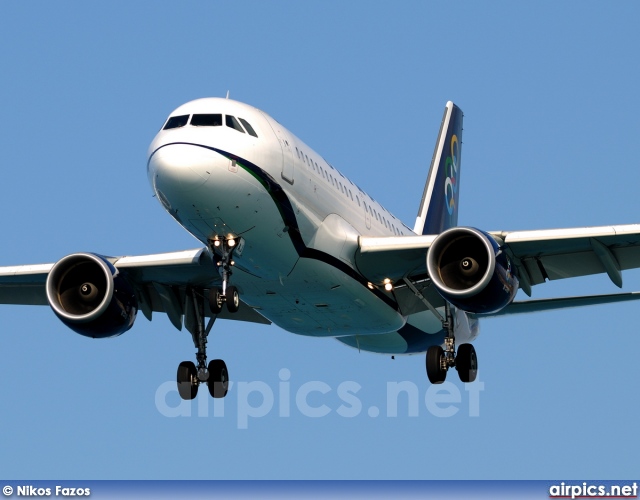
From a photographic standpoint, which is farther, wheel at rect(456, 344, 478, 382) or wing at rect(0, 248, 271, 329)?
wheel at rect(456, 344, 478, 382)

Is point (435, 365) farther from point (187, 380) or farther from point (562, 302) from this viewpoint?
point (187, 380)

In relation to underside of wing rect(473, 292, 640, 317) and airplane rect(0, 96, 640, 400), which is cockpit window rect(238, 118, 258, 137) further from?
underside of wing rect(473, 292, 640, 317)

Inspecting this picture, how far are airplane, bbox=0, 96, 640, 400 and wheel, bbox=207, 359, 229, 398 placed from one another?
2.0 inches

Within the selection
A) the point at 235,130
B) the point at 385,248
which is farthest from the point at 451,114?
the point at 235,130

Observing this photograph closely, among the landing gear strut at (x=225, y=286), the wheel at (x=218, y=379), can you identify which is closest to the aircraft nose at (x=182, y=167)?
the landing gear strut at (x=225, y=286)

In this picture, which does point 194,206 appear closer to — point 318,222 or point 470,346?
point 318,222

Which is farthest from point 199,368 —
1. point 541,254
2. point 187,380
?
point 541,254

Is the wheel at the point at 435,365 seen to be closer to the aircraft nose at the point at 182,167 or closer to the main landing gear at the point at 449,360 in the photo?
the main landing gear at the point at 449,360

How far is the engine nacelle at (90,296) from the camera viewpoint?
3362 cm

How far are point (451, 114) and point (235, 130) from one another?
71.8 ft

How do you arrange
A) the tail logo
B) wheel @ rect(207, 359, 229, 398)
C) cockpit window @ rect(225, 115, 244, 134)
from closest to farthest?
cockpit window @ rect(225, 115, 244, 134), wheel @ rect(207, 359, 229, 398), the tail logo

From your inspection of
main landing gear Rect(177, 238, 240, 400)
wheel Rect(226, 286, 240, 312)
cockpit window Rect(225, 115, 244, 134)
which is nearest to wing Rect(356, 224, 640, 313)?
wheel Rect(226, 286, 240, 312)

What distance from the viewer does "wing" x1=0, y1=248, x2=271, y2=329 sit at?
33875mm

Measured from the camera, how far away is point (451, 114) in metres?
50.5
